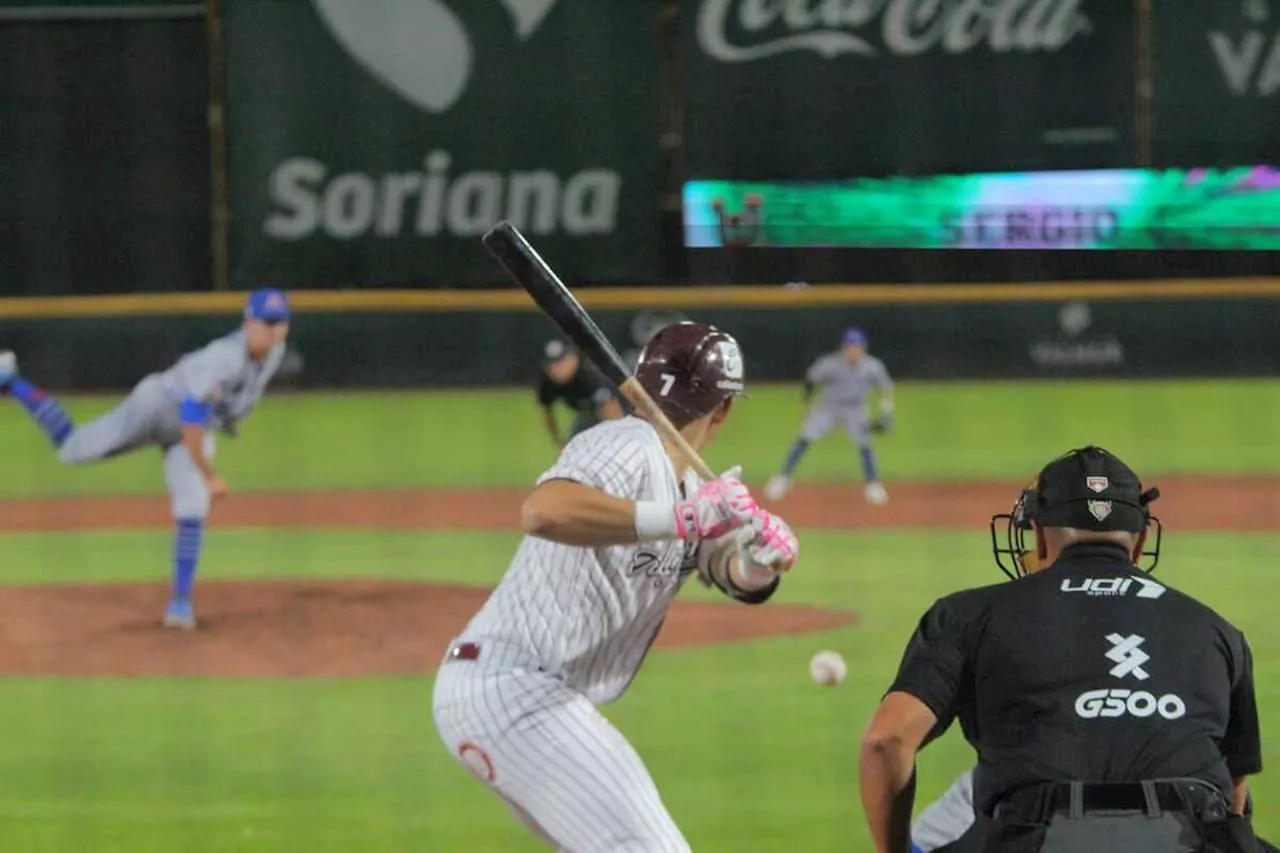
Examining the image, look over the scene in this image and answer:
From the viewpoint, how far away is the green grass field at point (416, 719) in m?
6.48

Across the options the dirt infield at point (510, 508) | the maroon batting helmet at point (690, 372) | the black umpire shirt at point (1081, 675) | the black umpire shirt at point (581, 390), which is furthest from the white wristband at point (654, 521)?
the dirt infield at point (510, 508)

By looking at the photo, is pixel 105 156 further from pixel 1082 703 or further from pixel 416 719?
pixel 1082 703

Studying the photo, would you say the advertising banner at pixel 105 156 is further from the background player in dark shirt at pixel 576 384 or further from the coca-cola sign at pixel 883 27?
the background player in dark shirt at pixel 576 384

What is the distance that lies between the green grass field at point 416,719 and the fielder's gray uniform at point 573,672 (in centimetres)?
220

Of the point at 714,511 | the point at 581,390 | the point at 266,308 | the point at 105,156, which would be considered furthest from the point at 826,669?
the point at 105,156

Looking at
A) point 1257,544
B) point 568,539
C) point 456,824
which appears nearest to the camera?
point 568,539

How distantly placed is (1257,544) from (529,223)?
1124 cm

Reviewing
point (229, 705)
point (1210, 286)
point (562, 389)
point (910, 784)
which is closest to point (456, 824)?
point (229, 705)

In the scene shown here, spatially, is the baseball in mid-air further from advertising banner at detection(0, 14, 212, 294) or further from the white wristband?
advertising banner at detection(0, 14, 212, 294)

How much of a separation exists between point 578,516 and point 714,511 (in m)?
0.29

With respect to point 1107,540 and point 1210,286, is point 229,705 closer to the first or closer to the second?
point 1107,540

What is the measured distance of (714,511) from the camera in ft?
13.0

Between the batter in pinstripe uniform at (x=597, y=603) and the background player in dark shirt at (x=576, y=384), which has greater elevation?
the batter in pinstripe uniform at (x=597, y=603)

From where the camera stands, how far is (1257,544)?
43.2 feet
